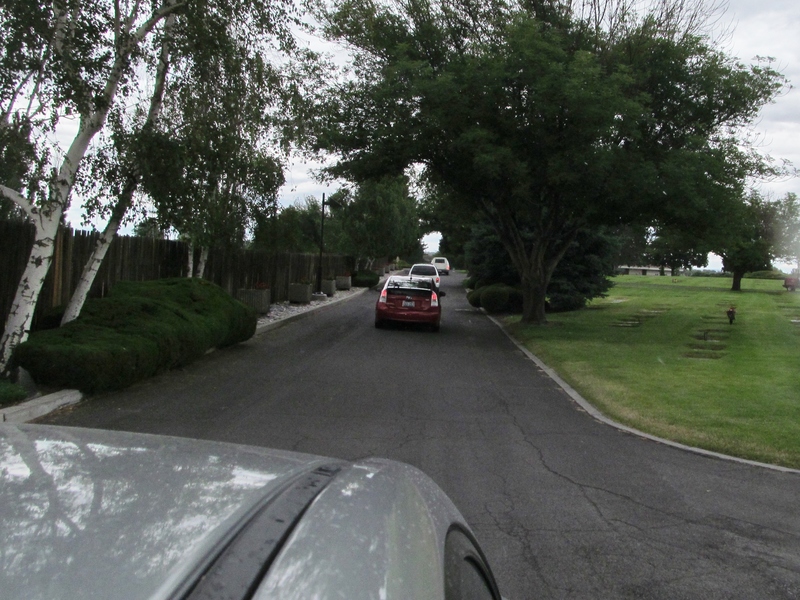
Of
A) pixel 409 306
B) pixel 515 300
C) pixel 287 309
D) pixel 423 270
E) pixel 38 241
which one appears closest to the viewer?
pixel 38 241

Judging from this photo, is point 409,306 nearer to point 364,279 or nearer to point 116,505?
point 116,505

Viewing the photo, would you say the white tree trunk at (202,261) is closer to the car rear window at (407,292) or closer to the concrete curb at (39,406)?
the car rear window at (407,292)

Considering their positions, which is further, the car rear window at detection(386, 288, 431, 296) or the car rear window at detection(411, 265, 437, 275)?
the car rear window at detection(411, 265, 437, 275)

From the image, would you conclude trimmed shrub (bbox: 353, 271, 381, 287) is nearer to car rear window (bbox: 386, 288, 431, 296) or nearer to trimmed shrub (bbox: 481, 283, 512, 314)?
trimmed shrub (bbox: 481, 283, 512, 314)

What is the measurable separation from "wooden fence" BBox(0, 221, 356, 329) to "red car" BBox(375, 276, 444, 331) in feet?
14.7

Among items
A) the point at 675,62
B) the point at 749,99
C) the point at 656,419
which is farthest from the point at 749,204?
the point at 656,419

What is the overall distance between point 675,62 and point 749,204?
547 centimetres

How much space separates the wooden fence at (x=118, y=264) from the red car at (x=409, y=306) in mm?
4483

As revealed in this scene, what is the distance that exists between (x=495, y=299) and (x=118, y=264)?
17187 millimetres

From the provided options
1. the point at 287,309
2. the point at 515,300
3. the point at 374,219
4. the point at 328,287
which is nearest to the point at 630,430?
the point at 287,309

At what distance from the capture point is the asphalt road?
5012 millimetres

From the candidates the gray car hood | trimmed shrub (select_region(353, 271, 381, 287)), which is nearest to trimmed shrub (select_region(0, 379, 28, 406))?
the gray car hood

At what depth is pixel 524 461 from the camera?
778 cm

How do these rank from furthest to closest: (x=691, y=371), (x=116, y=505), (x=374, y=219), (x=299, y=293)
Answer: (x=374, y=219) → (x=299, y=293) → (x=691, y=371) → (x=116, y=505)
